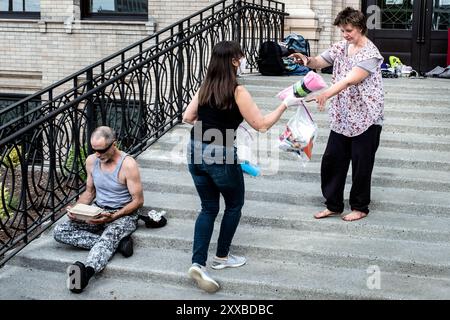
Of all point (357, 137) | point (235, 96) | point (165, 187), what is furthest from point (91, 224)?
point (357, 137)

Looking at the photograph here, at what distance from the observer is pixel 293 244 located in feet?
18.9

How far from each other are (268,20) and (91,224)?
233 inches

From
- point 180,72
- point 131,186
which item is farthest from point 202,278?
point 180,72

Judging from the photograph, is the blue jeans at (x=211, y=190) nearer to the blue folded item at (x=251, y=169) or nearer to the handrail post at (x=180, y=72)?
the blue folded item at (x=251, y=169)

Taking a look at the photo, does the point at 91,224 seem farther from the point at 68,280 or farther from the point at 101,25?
the point at 101,25

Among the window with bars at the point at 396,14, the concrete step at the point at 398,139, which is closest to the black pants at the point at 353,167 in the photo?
the concrete step at the point at 398,139

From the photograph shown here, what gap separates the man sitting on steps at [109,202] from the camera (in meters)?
5.68

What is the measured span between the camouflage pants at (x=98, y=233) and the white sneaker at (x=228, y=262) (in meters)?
0.82

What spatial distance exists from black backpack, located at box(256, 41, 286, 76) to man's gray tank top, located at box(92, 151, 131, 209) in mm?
4774

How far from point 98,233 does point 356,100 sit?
7.85ft

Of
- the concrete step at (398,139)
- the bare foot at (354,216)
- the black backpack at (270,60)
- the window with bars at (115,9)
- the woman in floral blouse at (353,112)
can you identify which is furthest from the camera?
the window with bars at (115,9)

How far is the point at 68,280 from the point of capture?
5.31m

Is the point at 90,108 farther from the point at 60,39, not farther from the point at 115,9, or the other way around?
the point at 115,9
